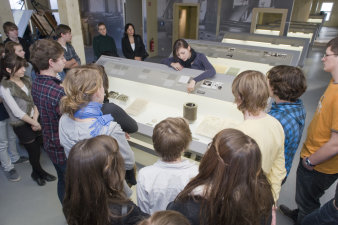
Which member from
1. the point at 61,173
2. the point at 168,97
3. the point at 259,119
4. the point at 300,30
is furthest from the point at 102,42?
the point at 300,30

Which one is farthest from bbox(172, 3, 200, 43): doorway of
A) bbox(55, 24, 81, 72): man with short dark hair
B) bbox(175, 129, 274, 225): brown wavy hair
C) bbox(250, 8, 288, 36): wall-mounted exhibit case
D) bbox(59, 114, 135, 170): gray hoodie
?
bbox(175, 129, 274, 225): brown wavy hair

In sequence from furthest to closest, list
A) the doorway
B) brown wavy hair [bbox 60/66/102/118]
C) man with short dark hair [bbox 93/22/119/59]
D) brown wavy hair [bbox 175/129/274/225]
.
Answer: the doorway < man with short dark hair [bbox 93/22/119/59] < brown wavy hair [bbox 60/66/102/118] < brown wavy hair [bbox 175/129/274/225]

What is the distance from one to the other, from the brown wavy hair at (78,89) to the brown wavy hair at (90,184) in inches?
19.1

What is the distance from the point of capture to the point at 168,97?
273 centimetres

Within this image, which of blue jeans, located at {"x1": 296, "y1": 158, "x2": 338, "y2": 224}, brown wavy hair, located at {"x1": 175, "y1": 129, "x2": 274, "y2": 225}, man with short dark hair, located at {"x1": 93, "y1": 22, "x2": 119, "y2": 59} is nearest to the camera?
brown wavy hair, located at {"x1": 175, "y1": 129, "x2": 274, "y2": 225}

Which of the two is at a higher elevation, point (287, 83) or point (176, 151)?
point (287, 83)

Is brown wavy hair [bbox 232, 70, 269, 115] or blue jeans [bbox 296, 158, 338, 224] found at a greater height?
brown wavy hair [bbox 232, 70, 269, 115]

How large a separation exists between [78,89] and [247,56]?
10.3 feet

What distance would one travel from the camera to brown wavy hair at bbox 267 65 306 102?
165 centimetres

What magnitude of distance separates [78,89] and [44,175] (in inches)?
80.8

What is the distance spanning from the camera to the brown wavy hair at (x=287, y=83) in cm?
165

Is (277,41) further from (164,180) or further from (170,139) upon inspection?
(164,180)

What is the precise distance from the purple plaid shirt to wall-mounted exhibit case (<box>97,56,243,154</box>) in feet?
2.48

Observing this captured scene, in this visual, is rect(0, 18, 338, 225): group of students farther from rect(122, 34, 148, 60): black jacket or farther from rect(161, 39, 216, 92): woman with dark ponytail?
rect(122, 34, 148, 60): black jacket
